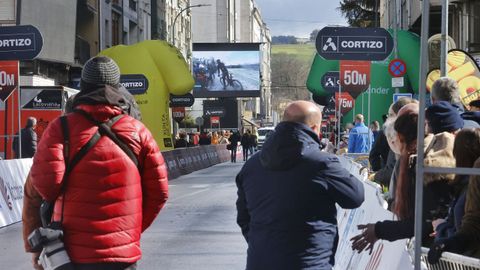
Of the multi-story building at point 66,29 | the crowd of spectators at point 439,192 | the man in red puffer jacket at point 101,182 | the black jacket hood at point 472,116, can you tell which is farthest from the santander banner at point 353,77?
the man in red puffer jacket at point 101,182

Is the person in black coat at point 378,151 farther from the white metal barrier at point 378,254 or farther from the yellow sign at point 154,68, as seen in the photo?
the yellow sign at point 154,68

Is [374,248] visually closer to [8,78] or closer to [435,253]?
[435,253]

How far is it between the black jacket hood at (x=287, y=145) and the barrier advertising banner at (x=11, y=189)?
Result: 33.7ft

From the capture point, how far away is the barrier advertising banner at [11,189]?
1454cm

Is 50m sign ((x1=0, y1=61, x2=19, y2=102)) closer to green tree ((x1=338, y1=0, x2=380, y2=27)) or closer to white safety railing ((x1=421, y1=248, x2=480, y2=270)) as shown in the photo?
white safety railing ((x1=421, y1=248, x2=480, y2=270))

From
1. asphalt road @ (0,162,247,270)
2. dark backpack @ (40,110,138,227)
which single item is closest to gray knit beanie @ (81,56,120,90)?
dark backpack @ (40,110,138,227)

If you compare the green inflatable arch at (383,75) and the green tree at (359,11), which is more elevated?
the green tree at (359,11)

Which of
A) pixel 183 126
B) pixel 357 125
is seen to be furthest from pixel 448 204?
pixel 183 126

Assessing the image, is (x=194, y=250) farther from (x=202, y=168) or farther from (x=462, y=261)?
(x=202, y=168)

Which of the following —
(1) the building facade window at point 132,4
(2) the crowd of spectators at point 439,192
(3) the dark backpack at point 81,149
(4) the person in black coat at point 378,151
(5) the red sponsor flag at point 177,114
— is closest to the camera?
(2) the crowd of spectators at point 439,192

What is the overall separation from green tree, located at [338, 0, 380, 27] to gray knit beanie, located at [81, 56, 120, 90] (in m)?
51.5

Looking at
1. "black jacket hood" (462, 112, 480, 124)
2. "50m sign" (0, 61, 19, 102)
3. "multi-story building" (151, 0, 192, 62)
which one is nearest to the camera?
"black jacket hood" (462, 112, 480, 124)

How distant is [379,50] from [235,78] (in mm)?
48220

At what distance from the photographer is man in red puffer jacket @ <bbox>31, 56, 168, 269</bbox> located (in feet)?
14.8
